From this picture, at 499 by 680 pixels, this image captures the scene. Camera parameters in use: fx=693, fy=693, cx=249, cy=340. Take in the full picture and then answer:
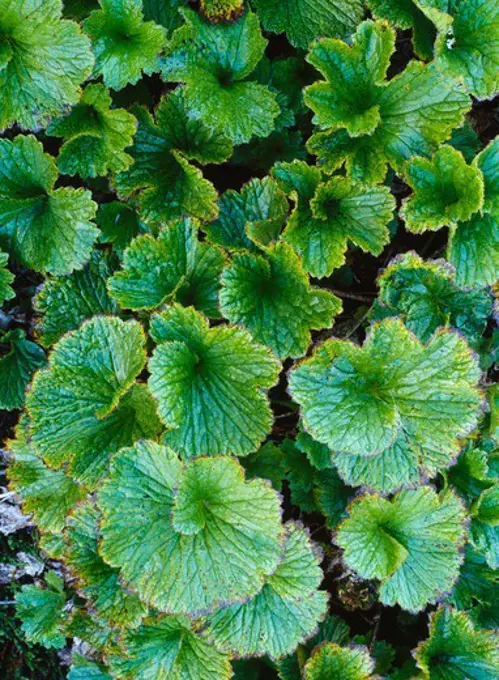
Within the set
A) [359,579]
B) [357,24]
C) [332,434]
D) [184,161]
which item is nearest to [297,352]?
[332,434]

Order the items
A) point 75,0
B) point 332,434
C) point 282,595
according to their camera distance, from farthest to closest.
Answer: point 75,0 → point 282,595 → point 332,434

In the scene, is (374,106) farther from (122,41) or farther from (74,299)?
(74,299)

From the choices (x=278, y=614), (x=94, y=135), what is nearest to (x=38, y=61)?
(x=94, y=135)

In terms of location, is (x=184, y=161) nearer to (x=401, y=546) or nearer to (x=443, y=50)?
(x=443, y=50)

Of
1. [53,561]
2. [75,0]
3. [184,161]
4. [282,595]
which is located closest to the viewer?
[282,595]

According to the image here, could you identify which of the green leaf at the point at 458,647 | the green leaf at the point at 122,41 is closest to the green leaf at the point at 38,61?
the green leaf at the point at 122,41

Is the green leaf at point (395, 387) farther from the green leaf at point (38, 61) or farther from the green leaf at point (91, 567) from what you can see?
the green leaf at point (38, 61)

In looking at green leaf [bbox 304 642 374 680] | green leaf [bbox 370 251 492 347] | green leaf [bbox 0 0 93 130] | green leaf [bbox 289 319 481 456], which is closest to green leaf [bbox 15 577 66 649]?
green leaf [bbox 304 642 374 680]

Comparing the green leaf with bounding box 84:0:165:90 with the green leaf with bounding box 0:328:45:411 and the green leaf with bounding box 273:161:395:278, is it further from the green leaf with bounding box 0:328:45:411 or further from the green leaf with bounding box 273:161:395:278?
the green leaf with bounding box 0:328:45:411
